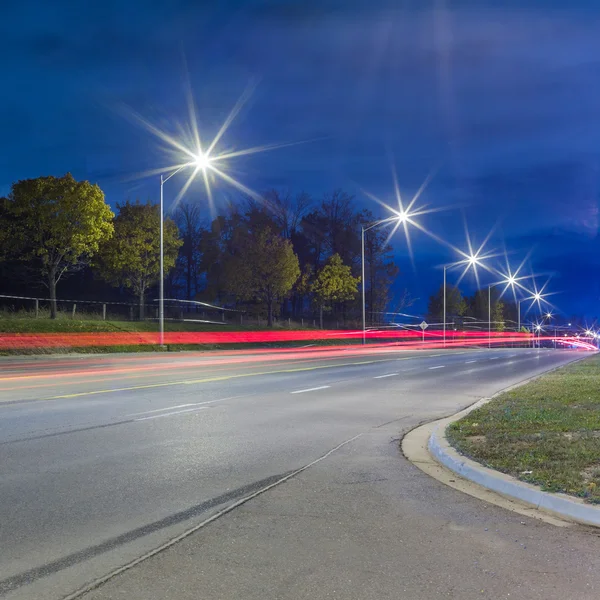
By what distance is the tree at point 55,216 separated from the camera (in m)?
36.8

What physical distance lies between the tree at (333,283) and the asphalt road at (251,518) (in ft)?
169

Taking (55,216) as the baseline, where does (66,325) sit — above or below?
below

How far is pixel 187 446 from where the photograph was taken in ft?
28.4

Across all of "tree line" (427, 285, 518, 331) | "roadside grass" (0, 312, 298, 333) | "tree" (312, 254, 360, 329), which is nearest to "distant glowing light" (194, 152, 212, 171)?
"roadside grass" (0, 312, 298, 333)

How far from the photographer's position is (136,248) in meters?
44.2

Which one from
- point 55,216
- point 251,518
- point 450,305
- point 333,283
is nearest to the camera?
point 251,518

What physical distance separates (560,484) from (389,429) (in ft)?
15.3

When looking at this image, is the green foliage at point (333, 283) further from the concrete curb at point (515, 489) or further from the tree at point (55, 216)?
the concrete curb at point (515, 489)

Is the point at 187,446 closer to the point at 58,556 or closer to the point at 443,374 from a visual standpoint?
the point at 58,556

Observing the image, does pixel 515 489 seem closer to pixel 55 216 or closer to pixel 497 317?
pixel 55 216

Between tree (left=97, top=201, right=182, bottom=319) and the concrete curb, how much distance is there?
38.4m

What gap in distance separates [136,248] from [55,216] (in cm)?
776

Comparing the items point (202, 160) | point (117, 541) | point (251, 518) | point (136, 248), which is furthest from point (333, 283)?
point (117, 541)

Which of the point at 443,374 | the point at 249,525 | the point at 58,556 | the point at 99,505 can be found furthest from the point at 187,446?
the point at 443,374
